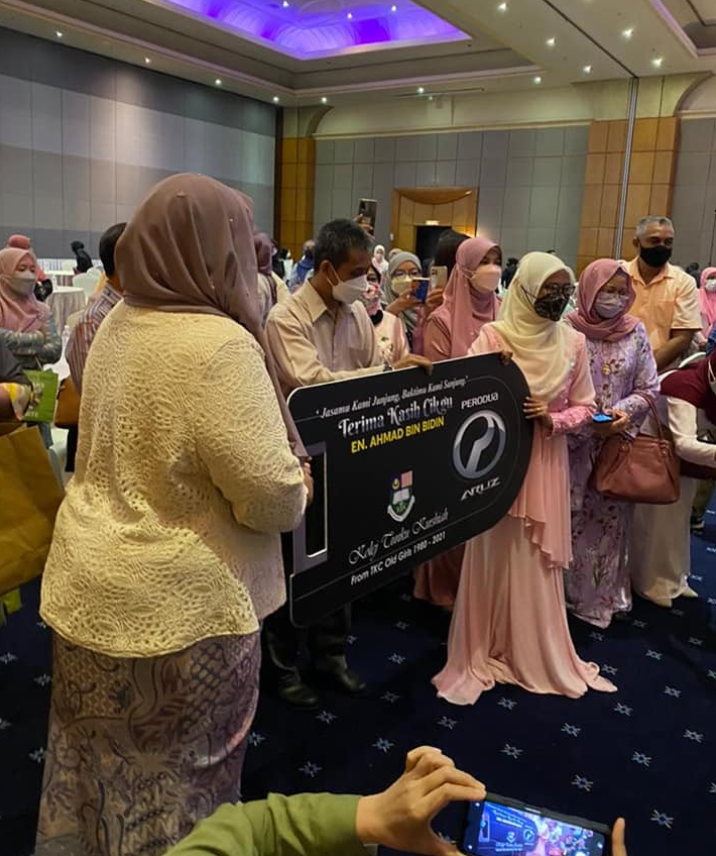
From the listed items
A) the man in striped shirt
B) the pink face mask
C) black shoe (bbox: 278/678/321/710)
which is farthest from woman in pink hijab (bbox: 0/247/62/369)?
black shoe (bbox: 278/678/321/710)

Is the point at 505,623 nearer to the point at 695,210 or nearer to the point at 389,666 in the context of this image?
the point at 389,666

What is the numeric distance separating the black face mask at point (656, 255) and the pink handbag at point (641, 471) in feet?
4.80

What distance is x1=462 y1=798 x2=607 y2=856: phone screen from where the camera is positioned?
99 centimetres

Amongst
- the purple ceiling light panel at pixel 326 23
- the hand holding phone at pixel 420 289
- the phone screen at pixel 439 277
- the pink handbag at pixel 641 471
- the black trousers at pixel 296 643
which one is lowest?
the black trousers at pixel 296 643

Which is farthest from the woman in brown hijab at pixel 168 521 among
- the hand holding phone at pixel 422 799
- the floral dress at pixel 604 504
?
the floral dress at pixel 604 504

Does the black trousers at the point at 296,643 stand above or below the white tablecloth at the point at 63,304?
below

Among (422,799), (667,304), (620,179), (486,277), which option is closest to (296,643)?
(486,277)

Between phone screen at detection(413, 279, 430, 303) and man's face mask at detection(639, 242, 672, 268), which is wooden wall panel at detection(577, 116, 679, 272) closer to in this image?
man's face mask at detection(639, 242, 672, 268)

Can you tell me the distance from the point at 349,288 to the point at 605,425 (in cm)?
125

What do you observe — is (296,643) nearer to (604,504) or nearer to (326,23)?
(604,504)

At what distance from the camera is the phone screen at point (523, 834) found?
3.26ft

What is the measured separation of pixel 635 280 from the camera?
4367 millimetres

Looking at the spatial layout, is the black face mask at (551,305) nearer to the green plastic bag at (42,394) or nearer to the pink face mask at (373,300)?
the pink face mask at (373,300)

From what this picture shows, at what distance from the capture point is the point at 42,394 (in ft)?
7.17
